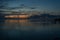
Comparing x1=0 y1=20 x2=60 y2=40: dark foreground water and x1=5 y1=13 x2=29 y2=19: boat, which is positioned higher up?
x1=5 y1=13 x2=29 y2=19: boat

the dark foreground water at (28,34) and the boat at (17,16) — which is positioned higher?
the boat at (17,16)

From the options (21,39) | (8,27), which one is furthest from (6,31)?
(21,39)

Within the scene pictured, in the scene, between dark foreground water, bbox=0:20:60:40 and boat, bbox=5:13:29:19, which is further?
dark foreground water, bbox=0:20:60:40

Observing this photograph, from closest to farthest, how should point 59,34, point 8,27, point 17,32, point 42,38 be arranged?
point 42,38 < point 59,34 < point 17,32 < point 8,27

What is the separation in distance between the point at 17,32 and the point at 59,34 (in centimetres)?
154

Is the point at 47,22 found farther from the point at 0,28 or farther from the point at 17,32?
the point at 0,28

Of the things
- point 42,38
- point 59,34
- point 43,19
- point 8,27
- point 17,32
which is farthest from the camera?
point 8,27

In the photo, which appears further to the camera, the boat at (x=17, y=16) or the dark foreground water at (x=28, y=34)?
the dark foreground water at (x=28, y=34)

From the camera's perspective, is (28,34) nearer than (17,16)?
No

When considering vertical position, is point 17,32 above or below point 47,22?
below

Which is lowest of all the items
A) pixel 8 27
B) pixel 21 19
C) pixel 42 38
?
pixel 42 38

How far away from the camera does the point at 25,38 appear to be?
13.1 ft

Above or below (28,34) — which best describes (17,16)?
above

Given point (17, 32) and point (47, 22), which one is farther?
point (17, 32)
